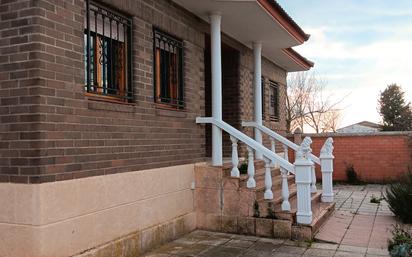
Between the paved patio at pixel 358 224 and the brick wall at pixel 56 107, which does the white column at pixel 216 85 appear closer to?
the brick wall at pixel 56 107

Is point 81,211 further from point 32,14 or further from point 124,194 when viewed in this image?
point 32,14

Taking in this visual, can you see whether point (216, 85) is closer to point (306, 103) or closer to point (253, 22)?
point (253, 22)

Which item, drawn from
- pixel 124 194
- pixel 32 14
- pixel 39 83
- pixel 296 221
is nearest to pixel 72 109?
pixel 39 83

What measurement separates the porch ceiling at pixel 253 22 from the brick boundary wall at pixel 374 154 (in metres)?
5.54

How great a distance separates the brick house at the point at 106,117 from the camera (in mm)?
4160

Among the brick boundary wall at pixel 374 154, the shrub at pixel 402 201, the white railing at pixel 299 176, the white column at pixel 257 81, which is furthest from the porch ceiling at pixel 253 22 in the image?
the brick boundary wall at pixel 374 154

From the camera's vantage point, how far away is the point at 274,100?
12.4 metres

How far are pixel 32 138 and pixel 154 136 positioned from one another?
2.14 m

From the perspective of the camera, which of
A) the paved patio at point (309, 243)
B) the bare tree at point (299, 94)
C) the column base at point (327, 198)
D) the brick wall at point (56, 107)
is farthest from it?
the bare tree at point (299, 94)

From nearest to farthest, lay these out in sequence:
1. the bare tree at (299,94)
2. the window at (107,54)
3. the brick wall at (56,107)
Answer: the brick wall at (56,107) < the window at (107,54) < the bare tree at (299,94)

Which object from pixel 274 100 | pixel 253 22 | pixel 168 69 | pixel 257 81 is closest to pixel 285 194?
pixel 168 69

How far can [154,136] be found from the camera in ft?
19.8

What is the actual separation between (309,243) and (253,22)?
390 centimetres

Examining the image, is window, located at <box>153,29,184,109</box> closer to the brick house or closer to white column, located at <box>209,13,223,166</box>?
the brick house
